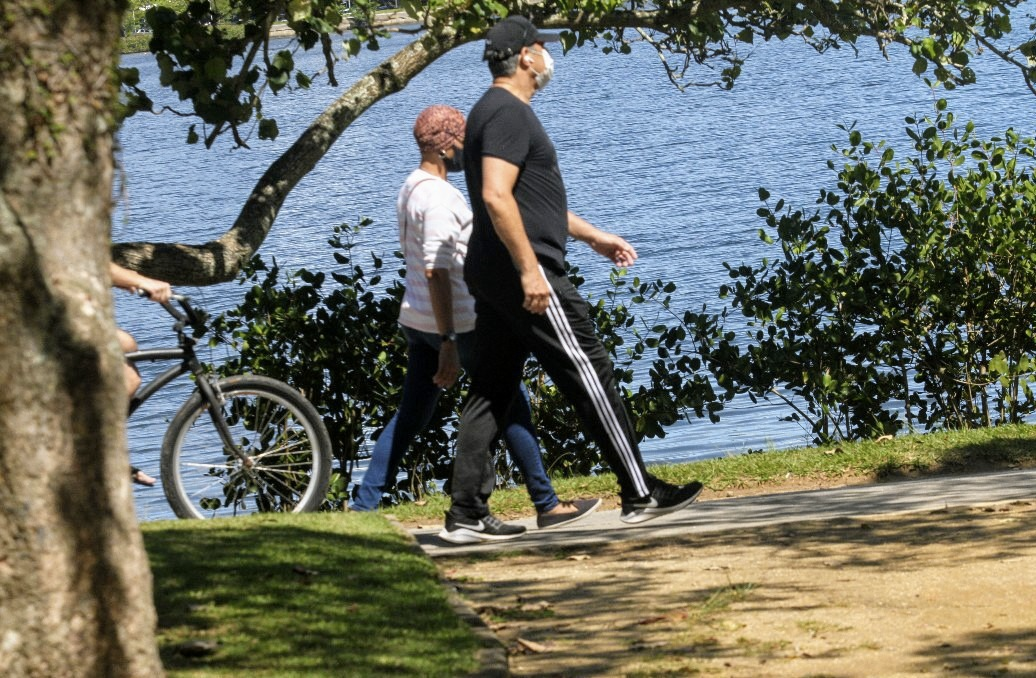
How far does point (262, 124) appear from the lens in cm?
852

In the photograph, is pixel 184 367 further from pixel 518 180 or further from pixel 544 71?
pixel 544 71

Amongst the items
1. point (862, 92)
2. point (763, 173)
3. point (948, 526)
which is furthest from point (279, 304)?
point (862, 92)

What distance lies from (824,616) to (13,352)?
2865 mm

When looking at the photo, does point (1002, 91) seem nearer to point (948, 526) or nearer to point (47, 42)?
point (948, 526)

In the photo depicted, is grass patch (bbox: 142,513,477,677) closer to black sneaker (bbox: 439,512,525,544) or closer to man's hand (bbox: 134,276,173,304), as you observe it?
black sneaker (bbox: 439,512,525,544)

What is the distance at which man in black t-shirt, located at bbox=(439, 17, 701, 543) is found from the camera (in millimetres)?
6043

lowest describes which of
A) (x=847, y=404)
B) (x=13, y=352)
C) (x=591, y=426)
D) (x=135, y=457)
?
(x=135, y=457)

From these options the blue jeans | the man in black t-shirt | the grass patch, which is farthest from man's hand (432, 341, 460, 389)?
the grass patch

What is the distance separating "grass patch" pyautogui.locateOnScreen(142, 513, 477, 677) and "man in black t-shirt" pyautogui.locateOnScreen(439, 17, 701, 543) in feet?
2.57

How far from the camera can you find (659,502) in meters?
6.50

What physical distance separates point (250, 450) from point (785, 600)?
116 inches

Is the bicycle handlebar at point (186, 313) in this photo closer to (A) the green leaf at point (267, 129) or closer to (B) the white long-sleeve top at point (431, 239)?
(B) the white long-sleeve top at point (431, 239)

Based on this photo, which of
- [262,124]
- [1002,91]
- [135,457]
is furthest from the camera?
[1002,91]

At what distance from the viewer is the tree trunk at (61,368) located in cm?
352
